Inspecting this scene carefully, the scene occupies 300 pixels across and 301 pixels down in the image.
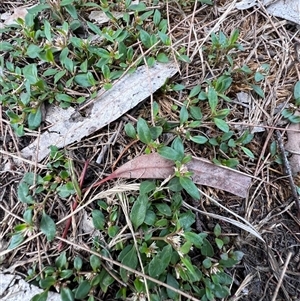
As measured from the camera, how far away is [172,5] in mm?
1941

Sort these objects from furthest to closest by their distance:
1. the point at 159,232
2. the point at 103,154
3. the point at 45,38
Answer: the point at 45,38 → the point at 103,154 → the point at 159,232

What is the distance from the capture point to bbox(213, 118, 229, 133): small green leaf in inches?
64.9

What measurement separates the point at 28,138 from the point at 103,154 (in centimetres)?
40

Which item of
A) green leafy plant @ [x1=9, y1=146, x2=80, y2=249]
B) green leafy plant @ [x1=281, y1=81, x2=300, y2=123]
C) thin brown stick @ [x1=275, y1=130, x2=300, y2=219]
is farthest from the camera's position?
green leafy plant @ [x1=281, y1=81, x2=300, y2=123]

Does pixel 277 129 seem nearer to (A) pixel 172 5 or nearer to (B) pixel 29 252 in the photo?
(A) pixel 172 5

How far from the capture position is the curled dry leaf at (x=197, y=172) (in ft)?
5.24

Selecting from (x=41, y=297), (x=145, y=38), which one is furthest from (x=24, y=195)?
(x=145, y=38)

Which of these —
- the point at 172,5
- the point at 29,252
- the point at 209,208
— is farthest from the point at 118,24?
the point at 29,252

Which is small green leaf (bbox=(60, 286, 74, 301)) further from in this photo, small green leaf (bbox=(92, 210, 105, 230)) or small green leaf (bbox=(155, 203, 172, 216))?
small green leaf (bbox=(155, 203, 172, 216))

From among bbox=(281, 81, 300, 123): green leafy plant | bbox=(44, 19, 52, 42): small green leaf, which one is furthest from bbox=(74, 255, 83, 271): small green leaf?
bbox=(281, 81, 300, 123): green leafy plant

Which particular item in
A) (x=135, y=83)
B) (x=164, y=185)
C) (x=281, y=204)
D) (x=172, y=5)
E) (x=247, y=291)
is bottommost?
(x=247, y=291)

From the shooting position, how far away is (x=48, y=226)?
1.54 meters

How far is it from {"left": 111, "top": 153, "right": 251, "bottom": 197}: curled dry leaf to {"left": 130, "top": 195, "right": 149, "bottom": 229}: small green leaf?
12 centimetres

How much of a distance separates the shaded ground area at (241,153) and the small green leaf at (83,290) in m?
0.10
